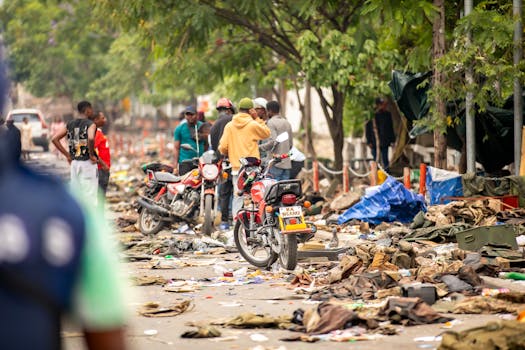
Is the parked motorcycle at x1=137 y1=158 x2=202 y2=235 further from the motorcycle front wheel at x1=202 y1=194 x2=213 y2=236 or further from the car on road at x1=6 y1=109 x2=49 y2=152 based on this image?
the car on road at x1=6 y1=109 x2=49 y2=152

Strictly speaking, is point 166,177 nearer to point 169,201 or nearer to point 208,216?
point 169,201

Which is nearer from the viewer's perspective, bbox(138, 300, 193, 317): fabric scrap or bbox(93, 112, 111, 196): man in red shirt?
bbox(138, 300, 193, 317): fabric scrap

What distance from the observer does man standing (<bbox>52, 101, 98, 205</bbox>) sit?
15.0 m

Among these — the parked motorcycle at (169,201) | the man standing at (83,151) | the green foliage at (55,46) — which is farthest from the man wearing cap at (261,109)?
the green foliage at (55,46)

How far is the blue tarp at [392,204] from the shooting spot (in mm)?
16438

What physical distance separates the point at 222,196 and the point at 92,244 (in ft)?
47.0

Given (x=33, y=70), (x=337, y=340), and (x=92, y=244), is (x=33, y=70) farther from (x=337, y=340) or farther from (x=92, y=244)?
(x=92, y=244)

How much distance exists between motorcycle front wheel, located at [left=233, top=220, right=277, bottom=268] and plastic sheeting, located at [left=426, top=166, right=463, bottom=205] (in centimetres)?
443

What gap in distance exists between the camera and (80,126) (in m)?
15.1

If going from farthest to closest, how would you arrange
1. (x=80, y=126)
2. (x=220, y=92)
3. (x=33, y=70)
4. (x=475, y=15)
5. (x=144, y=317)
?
(x=33, y=70) → (x=220, y=92) → (x=475, y=15) → (x=80, y=126) → (x=144, y=317)

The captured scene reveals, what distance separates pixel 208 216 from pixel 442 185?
3.47 m

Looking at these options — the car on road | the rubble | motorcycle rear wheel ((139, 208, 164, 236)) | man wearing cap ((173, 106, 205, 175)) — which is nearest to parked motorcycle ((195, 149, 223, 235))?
the rubble

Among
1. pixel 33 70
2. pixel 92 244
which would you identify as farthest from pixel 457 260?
pixel 33 70

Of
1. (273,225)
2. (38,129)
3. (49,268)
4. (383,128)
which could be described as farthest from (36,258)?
(38,129)
